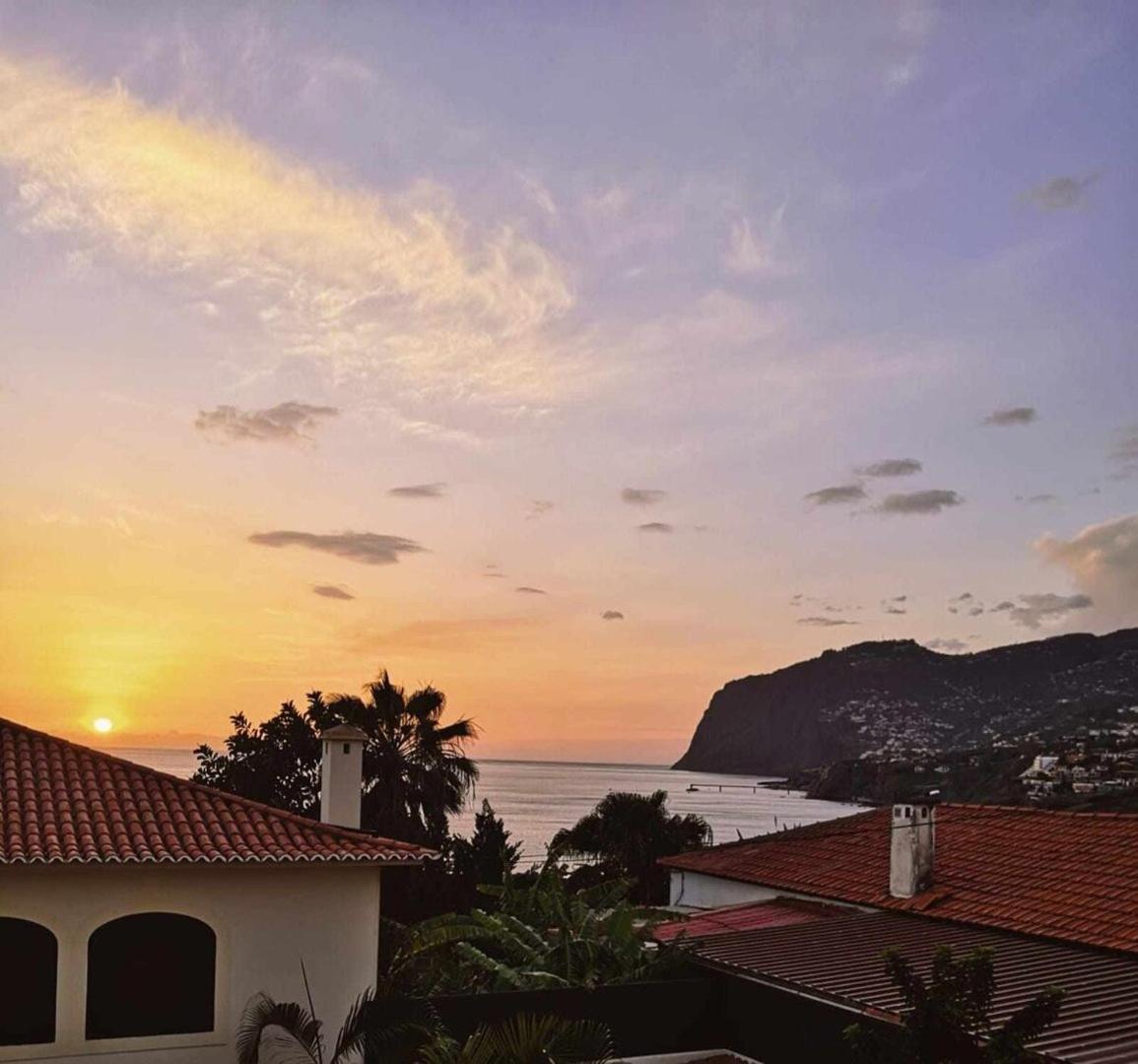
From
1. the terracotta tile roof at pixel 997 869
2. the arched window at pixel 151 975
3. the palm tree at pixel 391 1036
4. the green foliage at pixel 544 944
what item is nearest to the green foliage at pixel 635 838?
the terracotta tile roof at pixel 997 869

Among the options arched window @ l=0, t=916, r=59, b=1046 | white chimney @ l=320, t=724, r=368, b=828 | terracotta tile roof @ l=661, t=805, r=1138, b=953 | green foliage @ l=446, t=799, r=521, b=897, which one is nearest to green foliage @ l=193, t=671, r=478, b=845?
green foliage @ l=446, t=799, r=521, b=897

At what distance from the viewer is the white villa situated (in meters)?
13.8

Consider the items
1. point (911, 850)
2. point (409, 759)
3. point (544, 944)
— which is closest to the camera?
point (544, 944)

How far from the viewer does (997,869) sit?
1841cm

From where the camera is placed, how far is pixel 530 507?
2841 centimetres

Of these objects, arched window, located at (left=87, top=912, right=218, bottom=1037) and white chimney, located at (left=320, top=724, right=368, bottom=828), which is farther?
white chimney, located at (left=320, top=724, right=368, bottom=828)

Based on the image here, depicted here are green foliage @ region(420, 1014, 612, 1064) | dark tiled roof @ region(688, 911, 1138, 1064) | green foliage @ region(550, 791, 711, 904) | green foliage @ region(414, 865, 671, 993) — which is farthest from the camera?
green foliage @ region(550, 791, 711, 904)

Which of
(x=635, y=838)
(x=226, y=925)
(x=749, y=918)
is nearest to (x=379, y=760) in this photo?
(x=635, y=838)

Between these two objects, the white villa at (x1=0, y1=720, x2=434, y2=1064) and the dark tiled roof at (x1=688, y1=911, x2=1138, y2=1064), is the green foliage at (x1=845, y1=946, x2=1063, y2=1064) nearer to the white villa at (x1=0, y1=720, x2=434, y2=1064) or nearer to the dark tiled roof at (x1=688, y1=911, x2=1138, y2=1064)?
the dark tiled roof at (x1=688, y1=911, x2=1138, y2=1064)

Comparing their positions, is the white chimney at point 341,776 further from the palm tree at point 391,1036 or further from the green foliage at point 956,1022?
the green foliage at point 956,1022

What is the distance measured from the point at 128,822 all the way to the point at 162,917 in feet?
4.17

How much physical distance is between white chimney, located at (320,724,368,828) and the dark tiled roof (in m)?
5.39

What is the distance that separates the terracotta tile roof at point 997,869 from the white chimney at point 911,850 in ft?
0.80

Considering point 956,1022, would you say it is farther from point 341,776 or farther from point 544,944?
point 341,776
